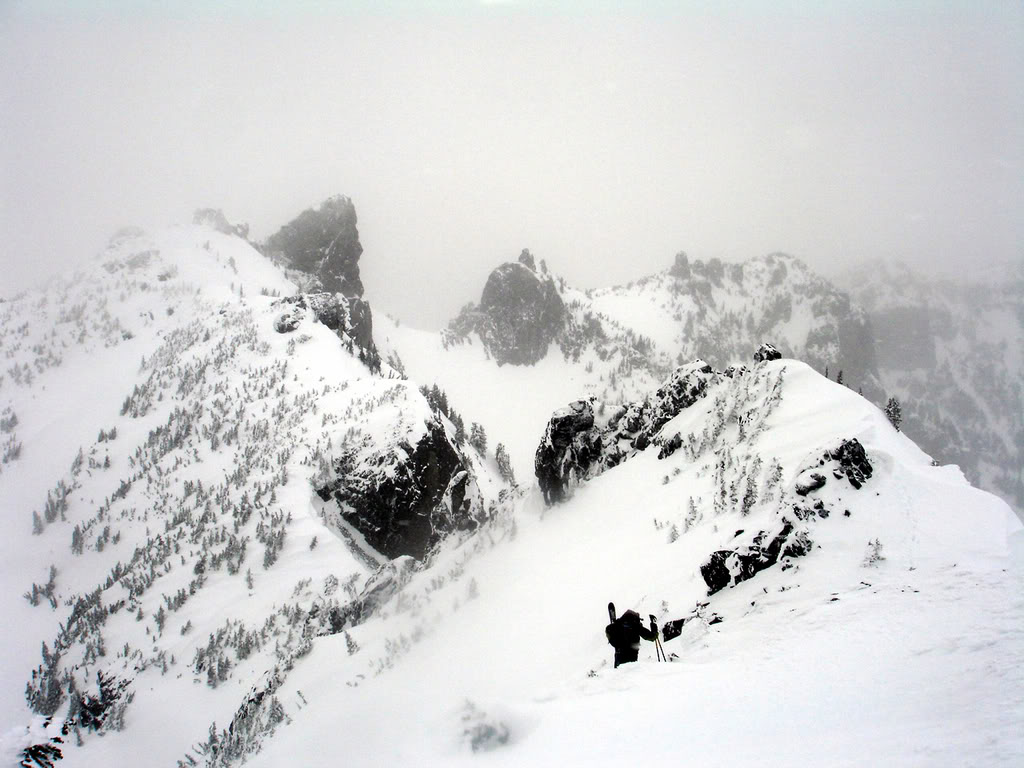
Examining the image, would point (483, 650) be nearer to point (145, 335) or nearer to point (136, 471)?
point (136, 471)

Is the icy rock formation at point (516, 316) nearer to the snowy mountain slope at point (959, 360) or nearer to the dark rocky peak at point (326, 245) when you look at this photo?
the dark rocky peak at point (326, 245)

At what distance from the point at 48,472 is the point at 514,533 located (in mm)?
→ 20442

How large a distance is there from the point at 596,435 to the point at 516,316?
58.2 meters

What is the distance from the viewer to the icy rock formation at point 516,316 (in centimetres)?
7825

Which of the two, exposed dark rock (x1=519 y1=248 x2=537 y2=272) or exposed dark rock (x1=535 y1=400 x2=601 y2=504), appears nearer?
exposed dark rock (x1=535 y1=400 x2=601 y2=504)

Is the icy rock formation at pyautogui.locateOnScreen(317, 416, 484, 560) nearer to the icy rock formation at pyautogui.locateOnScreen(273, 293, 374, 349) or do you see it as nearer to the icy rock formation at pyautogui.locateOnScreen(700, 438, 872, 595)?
the icy rock formation at pyautogui.locateOnScreen(273, 293, 374, 349)

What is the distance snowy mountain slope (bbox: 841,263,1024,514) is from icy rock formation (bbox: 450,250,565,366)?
79.9 meters

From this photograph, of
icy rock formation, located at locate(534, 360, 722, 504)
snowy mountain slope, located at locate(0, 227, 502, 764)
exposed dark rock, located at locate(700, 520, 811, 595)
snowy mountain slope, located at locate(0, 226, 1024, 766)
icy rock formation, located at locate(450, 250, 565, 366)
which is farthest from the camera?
icy rock formation, located at locate(450, 250, 565, 366)

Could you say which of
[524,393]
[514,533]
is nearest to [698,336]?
[524,393]

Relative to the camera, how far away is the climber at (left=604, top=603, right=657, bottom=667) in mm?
7012

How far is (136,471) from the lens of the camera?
69.6 ft

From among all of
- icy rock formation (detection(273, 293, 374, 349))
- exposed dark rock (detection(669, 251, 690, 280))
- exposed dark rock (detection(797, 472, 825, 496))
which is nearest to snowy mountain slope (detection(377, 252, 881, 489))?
exposed dark rock (detection(669, 251, 690, 280))

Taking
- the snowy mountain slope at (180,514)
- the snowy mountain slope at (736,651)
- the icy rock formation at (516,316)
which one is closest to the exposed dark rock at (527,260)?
the icy rock formation at (516,316)

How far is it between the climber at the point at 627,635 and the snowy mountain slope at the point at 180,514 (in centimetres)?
683
